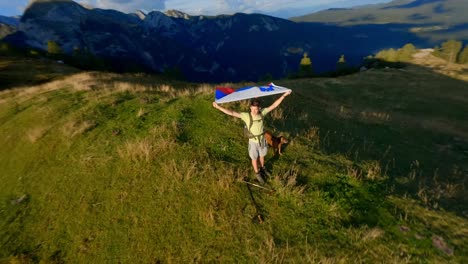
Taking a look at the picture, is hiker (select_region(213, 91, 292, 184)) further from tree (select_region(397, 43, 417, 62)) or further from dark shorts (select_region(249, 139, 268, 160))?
tree (select_region(397, 43, 417, 62))

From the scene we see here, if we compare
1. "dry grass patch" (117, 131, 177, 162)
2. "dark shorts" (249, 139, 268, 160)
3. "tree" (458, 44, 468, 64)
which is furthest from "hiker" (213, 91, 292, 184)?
"tree" (458, 44, 468, 64)

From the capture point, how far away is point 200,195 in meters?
9.05

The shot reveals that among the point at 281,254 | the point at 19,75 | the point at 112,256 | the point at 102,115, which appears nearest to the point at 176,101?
the point at 102,115

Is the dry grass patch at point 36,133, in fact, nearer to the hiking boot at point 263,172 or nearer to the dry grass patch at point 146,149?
the dry grass patch at point 146,149

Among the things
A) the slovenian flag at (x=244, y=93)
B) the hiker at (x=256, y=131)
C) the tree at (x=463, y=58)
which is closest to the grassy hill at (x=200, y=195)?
the hiker at (x=256, y=131)

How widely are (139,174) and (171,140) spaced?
1972mm

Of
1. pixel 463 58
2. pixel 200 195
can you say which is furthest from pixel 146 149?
pixel 463 58

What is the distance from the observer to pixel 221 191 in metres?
9.06

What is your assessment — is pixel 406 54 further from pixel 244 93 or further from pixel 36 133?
pixel 36 133

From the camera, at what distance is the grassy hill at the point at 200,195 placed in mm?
7578

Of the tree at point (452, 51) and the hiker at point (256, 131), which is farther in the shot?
the tree at point (452, 51)

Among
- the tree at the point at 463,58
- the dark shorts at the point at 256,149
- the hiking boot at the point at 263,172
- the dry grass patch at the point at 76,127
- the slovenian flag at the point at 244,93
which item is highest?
the slovenian flag at the point at 244,93

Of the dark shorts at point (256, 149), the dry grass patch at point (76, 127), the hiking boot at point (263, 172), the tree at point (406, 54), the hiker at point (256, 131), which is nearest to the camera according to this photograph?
the hiker at point (256, 131)

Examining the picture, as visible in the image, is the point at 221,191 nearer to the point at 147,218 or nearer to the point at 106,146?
the point at 147,218
